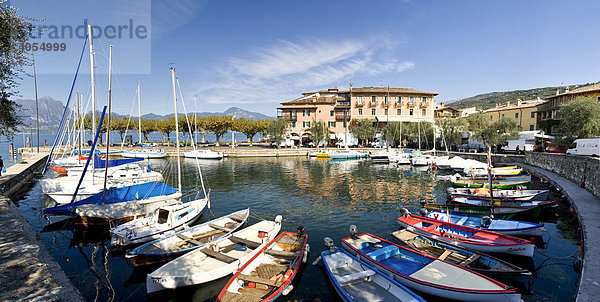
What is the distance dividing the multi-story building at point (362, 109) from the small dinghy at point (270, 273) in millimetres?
64752

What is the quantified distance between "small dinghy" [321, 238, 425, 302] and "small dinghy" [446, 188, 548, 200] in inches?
575

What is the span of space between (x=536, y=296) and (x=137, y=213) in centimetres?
1953

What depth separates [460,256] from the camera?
1155cm

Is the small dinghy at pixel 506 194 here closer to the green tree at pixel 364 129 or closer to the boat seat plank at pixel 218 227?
the boat seat plank at pixel 218 227

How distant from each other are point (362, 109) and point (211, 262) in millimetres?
72084

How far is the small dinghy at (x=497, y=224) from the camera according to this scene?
43.9 feet

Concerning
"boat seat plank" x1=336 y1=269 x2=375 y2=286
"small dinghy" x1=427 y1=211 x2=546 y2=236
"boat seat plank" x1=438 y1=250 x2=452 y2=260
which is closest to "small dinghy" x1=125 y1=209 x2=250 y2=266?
"boat seat plank" x1=336 y1=269 x2=375 y2=286

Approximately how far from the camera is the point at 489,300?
27.5ft

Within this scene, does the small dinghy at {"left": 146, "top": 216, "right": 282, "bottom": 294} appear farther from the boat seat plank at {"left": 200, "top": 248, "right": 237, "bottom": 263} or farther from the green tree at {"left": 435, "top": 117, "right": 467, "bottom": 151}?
the green tree at {"left": 435, "top": 117, "right": 467, "bottom": 151}

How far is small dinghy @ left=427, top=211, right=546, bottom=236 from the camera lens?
1337cm

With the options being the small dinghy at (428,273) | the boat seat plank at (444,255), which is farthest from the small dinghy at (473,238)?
the small dinghy at (428,273)

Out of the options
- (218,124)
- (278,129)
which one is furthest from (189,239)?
(218,124)

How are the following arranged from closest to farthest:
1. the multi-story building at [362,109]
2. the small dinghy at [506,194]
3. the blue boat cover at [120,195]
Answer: the blue boat cover at [120,195] < the small dinghy at [506,194] < the multi-story building at [362,109]

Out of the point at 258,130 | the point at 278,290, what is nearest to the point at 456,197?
the point at 278,290
